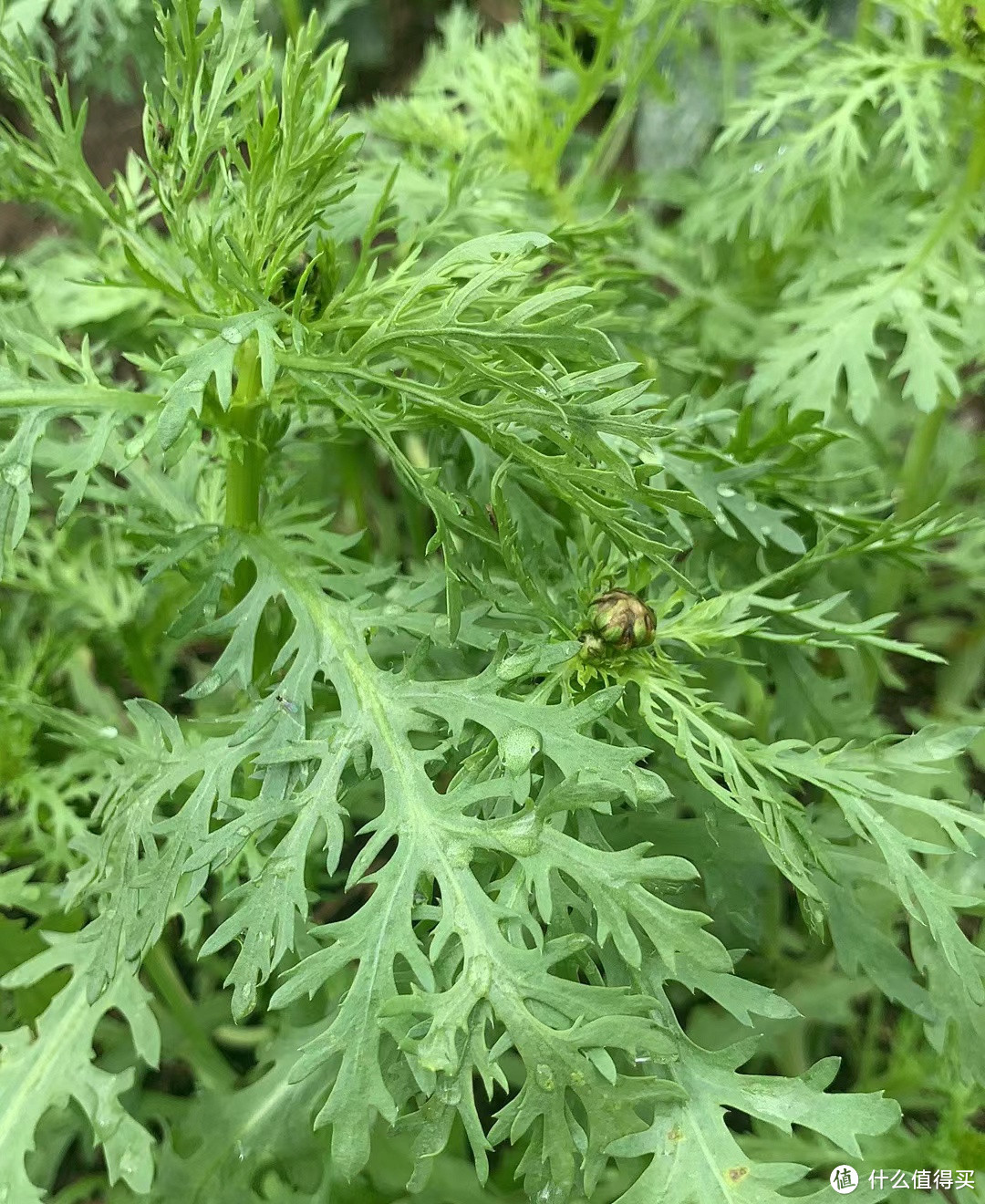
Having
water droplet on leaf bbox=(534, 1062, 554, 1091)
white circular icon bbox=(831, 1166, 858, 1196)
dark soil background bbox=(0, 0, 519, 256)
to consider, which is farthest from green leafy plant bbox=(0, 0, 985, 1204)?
dark soil background bbox=(0, 0, 519, 256)

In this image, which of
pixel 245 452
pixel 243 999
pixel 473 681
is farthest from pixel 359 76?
pixel 243 999

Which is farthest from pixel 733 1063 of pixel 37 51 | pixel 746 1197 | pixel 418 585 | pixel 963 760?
pixel 37 51

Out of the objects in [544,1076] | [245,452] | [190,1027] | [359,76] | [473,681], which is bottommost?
[190,1027]

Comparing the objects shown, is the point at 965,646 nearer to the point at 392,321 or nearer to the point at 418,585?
the point at 418,585

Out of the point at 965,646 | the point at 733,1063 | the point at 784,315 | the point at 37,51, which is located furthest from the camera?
the point at 965,646

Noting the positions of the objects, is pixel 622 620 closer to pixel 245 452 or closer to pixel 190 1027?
pixel 245 452

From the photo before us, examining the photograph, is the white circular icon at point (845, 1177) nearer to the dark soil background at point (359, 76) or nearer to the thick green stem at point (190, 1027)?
the thick green stem at point (190, 1027)

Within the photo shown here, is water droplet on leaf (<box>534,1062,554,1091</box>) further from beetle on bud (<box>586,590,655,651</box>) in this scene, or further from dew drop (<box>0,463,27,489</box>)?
dew drop (<box>0,463,27,489</box>)
